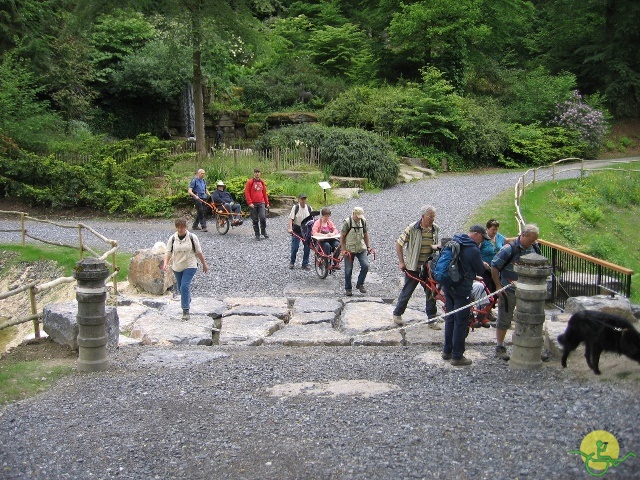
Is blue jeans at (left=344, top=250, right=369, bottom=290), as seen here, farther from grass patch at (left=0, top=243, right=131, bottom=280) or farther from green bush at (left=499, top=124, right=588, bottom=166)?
green bush at (left=499, top=124, right=588, bottom=166)

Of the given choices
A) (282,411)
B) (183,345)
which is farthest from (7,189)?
(282,411)

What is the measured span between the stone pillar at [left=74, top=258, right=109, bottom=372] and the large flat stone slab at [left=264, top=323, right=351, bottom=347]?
2364mm

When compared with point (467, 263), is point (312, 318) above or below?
below

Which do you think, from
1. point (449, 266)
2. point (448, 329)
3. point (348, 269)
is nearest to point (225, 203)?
point (348, 269)

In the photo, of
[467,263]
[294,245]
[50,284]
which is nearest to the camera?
[467,263]

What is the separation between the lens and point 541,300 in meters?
7.40

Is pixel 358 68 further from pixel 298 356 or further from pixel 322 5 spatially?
pixel 298 356

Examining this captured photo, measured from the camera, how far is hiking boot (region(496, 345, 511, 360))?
791cm

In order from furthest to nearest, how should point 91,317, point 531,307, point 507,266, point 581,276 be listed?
point 581,276 → point 507,266 → point 91,317 → point 531,307

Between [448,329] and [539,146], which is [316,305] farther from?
[539,146]

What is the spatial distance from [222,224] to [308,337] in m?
9.18

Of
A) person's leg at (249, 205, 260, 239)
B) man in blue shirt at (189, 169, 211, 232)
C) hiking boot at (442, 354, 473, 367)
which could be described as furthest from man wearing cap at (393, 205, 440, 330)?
man in blue shirt at (189, 169, 211, 232)

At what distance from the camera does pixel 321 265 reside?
13.6 metres

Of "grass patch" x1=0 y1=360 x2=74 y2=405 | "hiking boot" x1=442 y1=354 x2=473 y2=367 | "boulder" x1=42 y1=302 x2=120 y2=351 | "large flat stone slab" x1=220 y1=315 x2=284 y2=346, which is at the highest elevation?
"boulder" x1=42 y1=302 x2=120 y2=351
